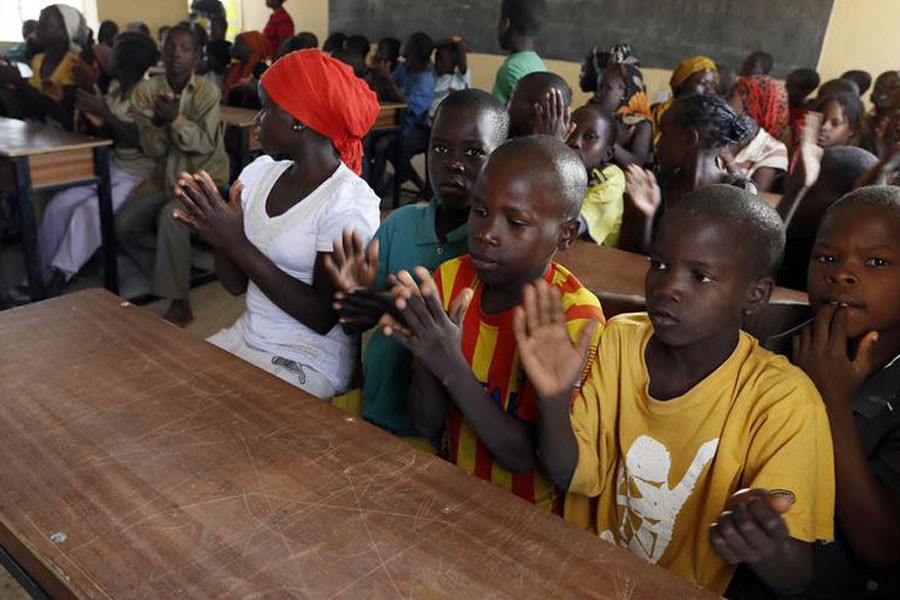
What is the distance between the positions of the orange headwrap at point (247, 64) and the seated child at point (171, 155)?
1998 millimetres

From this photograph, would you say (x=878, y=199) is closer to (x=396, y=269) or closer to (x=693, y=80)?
(x=396, y=269)

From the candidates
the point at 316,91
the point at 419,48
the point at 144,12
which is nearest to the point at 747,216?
the point at 316,91

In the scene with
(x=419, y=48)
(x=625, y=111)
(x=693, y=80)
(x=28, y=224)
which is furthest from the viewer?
(x=419, y=48)

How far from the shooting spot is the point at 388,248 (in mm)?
1646

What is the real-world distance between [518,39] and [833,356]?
110 inches

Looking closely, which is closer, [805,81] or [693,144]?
[693,144]

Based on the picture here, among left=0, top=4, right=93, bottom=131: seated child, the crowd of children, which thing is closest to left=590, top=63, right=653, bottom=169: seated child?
the crowd of children

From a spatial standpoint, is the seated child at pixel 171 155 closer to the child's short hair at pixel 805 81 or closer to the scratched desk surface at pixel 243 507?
the scratched desk surface at pixel 243 507

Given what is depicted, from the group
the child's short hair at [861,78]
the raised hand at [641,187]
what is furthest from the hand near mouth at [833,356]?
the child's short hair at [861,78]

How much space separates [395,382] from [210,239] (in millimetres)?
507

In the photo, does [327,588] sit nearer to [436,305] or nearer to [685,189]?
[436,305]

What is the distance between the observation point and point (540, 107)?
223cm

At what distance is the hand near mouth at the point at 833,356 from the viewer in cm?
109

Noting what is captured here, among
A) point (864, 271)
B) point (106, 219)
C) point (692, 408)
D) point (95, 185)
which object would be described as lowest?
point (106, 219)
